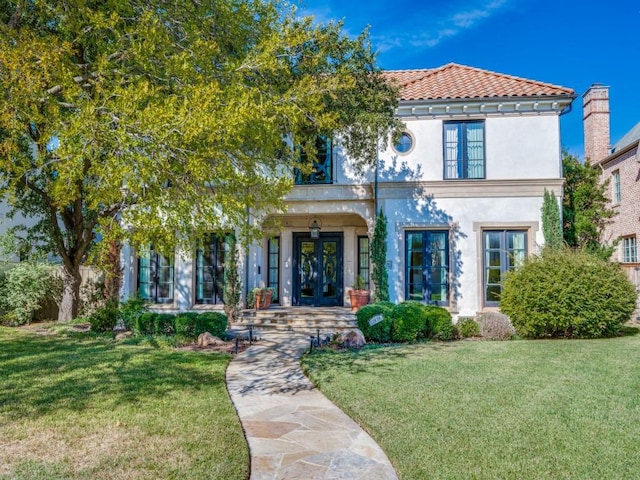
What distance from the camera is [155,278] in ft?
49.8

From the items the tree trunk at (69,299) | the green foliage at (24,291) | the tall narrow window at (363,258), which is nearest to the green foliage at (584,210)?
the tall narrow window at (363,258)

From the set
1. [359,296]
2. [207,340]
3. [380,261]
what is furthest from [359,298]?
[207,340]

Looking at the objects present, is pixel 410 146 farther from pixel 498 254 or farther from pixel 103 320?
pixel 103 320

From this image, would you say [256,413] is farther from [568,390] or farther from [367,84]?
[367,84]

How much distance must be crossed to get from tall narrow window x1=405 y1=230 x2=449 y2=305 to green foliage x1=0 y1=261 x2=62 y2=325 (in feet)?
36.2

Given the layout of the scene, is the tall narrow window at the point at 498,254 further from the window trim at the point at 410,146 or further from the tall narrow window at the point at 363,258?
the tall narrow window at the point at 363,258

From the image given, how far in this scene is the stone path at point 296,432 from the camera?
395cm

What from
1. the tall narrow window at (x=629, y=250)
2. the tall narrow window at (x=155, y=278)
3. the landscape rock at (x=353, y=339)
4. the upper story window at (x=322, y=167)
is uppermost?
the upper story window at (x=322, y=167)

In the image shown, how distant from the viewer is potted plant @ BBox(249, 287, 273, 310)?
556 inches

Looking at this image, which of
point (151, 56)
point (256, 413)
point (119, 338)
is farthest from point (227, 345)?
point (151, 56)

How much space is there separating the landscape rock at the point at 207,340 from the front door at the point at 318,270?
20.1ft

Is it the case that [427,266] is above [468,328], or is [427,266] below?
above

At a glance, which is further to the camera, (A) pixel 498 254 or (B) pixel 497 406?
(A) pixel 498 254

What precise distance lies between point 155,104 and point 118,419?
4.02 metres
